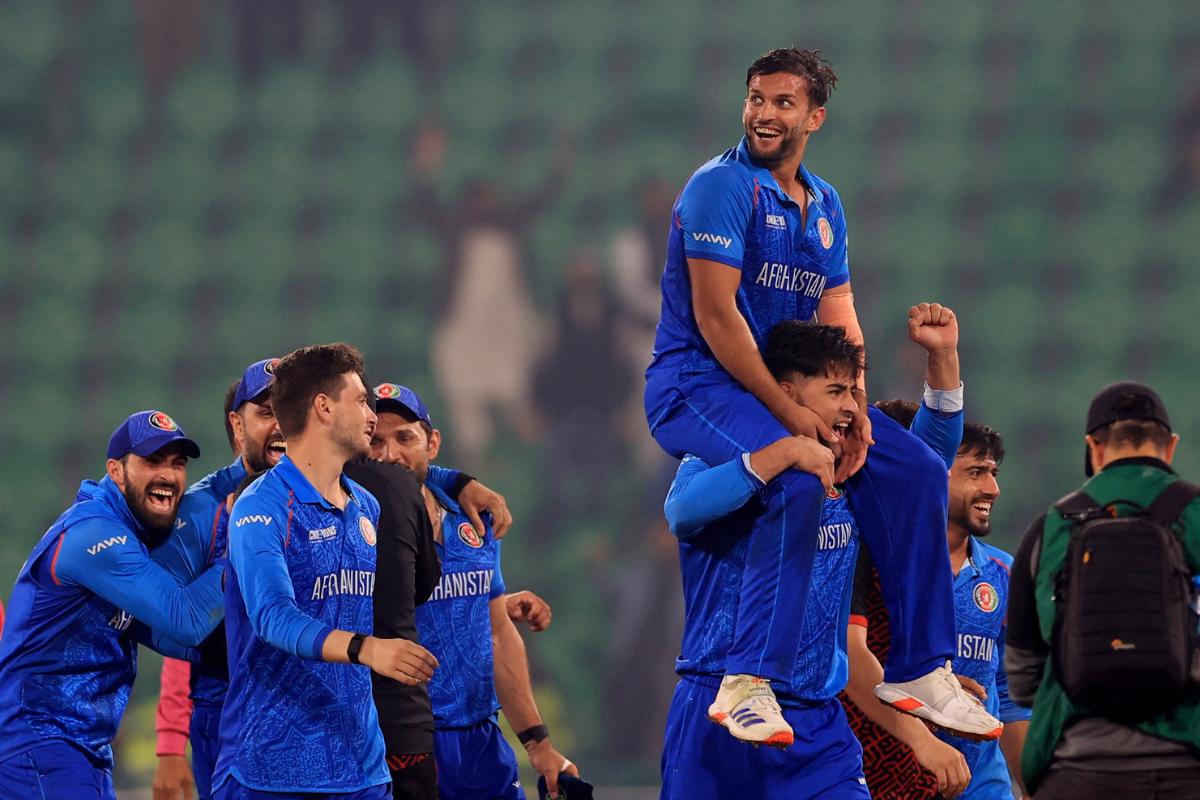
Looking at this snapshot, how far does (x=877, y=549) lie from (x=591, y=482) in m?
6.05

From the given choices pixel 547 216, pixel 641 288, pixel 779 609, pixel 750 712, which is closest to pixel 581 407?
pixel 641 288

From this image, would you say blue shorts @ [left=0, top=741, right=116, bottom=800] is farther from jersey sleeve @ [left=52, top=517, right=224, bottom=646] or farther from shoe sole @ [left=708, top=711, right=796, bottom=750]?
shoe sole @ [left=708, top=711, right=796, bottom=750]

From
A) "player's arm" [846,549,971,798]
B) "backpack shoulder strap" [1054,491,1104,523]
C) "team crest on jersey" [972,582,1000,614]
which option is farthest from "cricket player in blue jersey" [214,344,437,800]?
"team crest on jersey" [972,582,1000,614]

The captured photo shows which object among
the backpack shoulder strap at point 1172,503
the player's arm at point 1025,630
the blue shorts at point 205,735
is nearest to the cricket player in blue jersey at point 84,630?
the blue shorts at point 205,735

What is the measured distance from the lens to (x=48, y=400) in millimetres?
10852

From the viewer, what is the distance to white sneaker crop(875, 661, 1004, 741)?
13.8 ft

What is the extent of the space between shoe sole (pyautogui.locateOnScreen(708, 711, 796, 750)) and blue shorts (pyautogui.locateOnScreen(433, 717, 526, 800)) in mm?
1637

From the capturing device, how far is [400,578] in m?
4.46

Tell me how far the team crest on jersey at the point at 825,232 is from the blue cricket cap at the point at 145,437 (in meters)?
2.04

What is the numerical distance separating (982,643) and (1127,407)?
5.40ft

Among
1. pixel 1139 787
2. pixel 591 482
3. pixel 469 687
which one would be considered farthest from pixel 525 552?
pixel 1139 787

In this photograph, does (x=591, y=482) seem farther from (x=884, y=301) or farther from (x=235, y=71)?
(x=235, y=71)

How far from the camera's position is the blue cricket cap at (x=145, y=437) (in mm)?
5017

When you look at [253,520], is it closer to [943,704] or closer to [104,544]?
[104,544]
